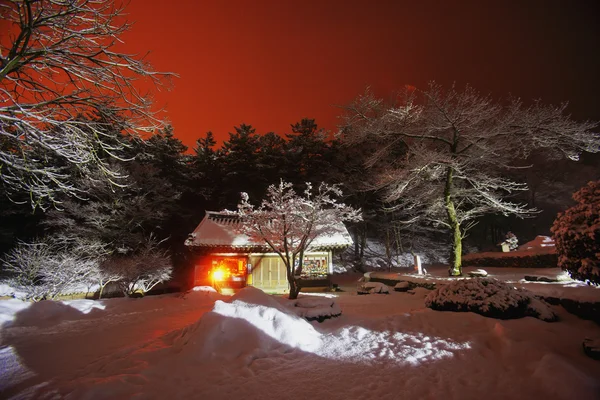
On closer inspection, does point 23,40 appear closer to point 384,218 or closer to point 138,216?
point 138,216

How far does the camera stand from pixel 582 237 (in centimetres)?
510

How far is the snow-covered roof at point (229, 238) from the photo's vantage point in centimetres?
1508

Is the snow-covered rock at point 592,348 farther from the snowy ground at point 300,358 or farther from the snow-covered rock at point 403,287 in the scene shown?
the snow-covered rock at point 403,287

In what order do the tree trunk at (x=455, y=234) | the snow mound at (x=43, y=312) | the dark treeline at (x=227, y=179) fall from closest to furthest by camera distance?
the snow mound at (x=43, y=312), the tree trunk at (x=455, y=234), the dark treeline at (x=227, y=179)

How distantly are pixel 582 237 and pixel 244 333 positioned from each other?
280 inches

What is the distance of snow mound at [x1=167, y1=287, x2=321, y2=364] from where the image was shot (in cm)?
504

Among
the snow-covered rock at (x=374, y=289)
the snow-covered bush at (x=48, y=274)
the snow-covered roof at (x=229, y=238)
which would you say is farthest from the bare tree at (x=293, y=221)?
the snow-covered bush at (x=48, y=274)

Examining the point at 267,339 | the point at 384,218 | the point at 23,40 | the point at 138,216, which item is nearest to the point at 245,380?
the point at 267,339

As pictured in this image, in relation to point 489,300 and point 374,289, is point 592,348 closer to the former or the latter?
point 489,300

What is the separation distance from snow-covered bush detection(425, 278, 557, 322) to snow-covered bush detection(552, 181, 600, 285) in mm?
1197

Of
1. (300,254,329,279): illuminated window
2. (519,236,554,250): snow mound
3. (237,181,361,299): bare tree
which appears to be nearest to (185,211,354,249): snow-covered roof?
(300,254,329,279): illuminated window

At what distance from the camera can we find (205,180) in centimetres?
2434

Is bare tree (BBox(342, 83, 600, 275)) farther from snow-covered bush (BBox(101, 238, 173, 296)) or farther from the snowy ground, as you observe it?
snow-covered bush (BBox(101, 238, 173, 296))

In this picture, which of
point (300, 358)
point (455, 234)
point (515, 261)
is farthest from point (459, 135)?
point (300, 358)
